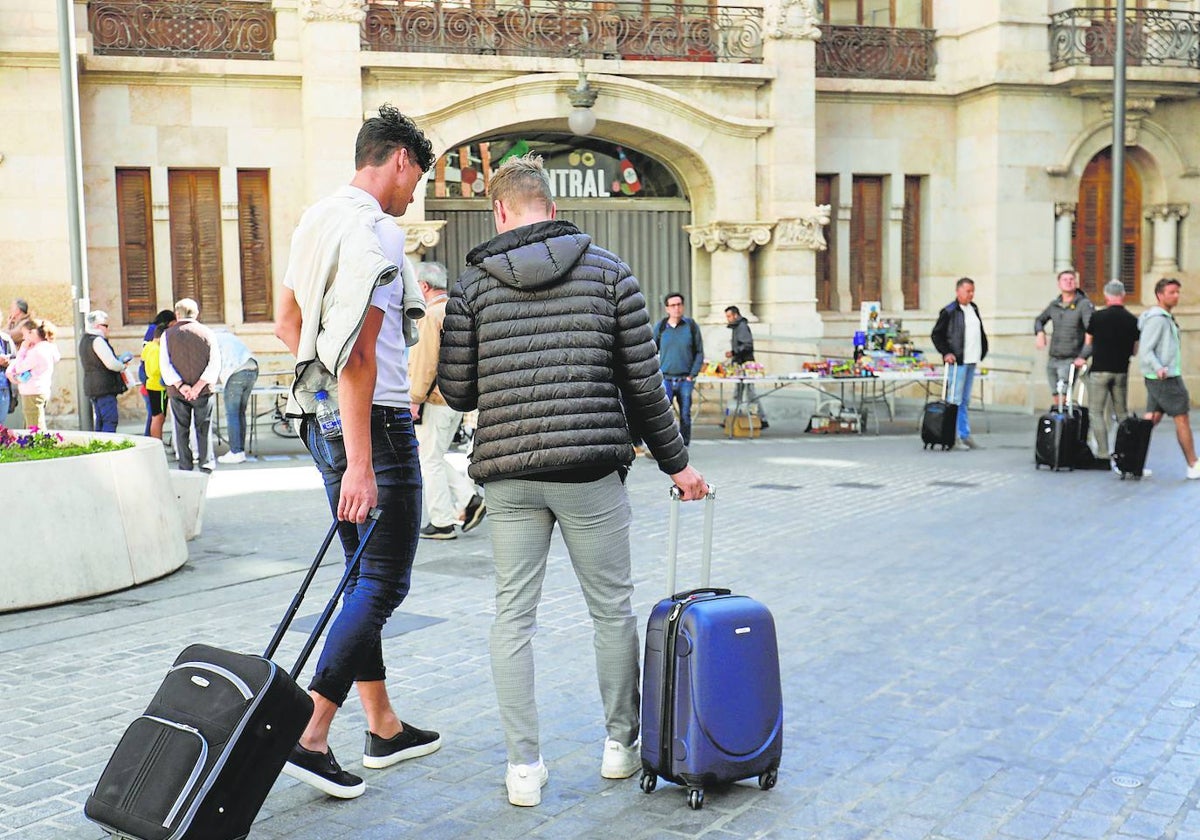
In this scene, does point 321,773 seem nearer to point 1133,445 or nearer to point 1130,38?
point 1133,445

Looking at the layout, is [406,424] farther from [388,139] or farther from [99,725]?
[99,725]

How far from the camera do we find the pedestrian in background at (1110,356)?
13305mm

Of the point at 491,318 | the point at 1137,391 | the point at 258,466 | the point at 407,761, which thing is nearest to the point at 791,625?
the point at 407,761

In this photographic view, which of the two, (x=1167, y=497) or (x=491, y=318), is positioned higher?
(x=491, y=318)

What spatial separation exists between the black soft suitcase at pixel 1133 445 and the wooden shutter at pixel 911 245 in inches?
412

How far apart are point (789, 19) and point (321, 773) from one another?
18.0m

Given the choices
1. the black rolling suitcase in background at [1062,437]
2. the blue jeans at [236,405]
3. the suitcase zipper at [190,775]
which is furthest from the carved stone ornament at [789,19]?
the suitcase zipper at [190,775]

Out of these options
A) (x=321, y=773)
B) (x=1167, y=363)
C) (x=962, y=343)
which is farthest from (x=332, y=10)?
(x=321, y=773)

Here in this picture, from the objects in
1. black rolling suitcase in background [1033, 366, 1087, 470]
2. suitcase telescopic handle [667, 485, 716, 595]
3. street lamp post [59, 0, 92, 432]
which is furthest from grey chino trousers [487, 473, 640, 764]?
street lamp post [59, 0, 92, 432]

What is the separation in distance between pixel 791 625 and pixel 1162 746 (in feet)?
7.31

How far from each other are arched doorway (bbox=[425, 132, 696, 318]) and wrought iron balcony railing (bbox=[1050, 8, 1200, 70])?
258 inches

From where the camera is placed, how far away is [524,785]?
436cm

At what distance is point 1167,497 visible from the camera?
1166 centimetres

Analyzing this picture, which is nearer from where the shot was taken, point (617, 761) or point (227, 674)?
point (227, 674)
